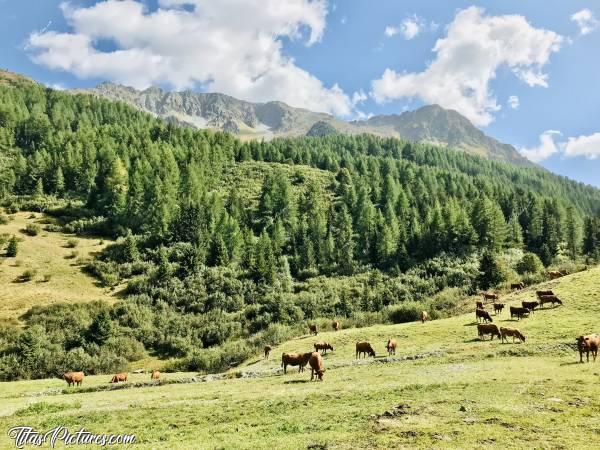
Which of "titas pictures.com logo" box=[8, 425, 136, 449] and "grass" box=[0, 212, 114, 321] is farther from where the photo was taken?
"grass" box=[0, 212, 114, 321]

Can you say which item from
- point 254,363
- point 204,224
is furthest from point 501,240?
point 254,363

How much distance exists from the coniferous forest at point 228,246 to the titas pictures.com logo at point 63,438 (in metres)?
33.7

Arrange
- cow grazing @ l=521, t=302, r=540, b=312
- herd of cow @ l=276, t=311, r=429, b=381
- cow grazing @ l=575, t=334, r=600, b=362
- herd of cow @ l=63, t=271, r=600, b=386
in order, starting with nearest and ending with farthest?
cow grazing @ l=575, t=334, r=600, b=362
herd of cow @ l=63, t=271, r=600, b=386
herd of cow @ l=276, t=311, r=429, b=381
cow grazing @ l=521, t=302, r=540, b=312

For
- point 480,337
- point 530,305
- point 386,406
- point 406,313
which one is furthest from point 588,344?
point 406,313

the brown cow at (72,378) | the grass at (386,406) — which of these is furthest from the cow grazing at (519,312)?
the brown cow at (72,378)

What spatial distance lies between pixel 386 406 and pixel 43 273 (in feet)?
324

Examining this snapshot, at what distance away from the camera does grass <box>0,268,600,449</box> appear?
47.7ft

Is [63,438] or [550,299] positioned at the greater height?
[550,299]

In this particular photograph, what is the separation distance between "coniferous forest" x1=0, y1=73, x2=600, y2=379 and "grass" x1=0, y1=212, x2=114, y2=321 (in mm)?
4042

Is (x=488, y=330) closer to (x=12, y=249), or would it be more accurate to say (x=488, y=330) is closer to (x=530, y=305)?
(x=530, y=305)

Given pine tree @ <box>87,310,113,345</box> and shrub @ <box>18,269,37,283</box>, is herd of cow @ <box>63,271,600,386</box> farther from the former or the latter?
shrub @ <box>18,269,37,283</box>

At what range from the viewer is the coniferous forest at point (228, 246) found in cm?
7256

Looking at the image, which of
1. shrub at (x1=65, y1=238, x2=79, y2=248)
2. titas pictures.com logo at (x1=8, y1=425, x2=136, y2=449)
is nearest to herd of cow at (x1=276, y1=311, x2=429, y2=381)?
titas pictures.com logo at (x1=8, y1=425, x2=136, y2=449)

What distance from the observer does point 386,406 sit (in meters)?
18.9
